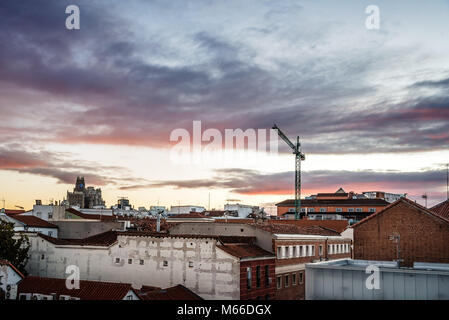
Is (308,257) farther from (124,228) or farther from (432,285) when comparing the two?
(432,285)

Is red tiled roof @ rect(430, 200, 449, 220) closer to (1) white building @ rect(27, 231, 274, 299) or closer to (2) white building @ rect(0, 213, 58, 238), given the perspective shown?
(1) white building @ rect(27, 231, 274, 299)

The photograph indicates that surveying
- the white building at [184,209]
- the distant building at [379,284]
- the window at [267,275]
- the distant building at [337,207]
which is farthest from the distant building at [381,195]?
the distant building at [379,284]

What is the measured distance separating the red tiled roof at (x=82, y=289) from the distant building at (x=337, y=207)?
110275 mm

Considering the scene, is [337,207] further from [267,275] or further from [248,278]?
[248,278]

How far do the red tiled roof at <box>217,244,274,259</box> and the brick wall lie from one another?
0.67 meters

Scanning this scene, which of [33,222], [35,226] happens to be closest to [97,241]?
[35,226]

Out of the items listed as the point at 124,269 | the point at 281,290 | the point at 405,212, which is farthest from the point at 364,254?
the point at 124,269

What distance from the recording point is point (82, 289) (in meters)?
44.9

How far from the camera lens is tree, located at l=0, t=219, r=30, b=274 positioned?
55.0 metres

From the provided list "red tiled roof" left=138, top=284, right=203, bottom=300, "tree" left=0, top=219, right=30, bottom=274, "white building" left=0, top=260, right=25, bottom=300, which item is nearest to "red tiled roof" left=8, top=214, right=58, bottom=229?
"tree" left=0, top=219, right=30, bottom=274

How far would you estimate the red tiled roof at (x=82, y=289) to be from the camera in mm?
41856
